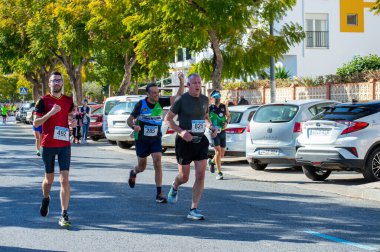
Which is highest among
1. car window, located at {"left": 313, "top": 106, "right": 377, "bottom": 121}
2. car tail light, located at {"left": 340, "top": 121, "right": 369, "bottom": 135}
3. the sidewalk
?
car window, located at {"left": 313, "top": 106, "right": 377, "bottom": 121}

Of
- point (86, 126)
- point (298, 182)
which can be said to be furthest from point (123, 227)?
point (86, 126)

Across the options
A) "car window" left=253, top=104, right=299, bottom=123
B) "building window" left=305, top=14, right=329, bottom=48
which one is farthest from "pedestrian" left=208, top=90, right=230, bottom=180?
"building window" left=305, top=14, right=329, bottom=48

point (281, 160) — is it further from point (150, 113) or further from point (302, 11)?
point (302, 11)

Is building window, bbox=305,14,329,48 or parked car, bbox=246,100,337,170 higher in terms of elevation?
building window, bbox=305,14,329,48

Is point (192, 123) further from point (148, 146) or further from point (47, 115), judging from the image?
point (47, 115)

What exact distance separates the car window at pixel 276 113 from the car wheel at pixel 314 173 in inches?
63.1

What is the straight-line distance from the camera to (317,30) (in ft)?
150

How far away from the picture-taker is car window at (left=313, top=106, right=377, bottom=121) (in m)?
14.2

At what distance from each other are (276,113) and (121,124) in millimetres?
9986

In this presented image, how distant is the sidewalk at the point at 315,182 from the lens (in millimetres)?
12711

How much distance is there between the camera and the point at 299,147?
48.8ft

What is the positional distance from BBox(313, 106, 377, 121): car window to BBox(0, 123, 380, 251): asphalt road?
5.13ft

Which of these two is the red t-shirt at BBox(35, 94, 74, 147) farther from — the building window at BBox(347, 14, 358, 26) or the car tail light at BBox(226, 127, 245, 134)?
the building window at BBox(347, 14, 358, 26)

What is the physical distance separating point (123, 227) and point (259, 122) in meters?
8.21
